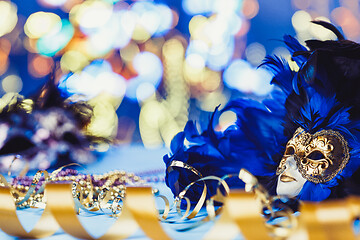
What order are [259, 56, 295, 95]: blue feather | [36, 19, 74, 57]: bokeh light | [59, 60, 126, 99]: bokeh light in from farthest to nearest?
[36, 19, 74, 57]: bokeh light < [59, 60, 126, 99]: bokeh light < [259, 56, 295, 95]: blue feather

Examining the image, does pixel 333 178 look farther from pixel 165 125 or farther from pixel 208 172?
pixel 165 125

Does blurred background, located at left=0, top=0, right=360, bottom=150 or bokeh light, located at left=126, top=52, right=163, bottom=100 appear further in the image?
bokeh light, located at left=126, top=52, right=163, bottom=100

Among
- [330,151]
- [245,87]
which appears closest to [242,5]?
[245,87]

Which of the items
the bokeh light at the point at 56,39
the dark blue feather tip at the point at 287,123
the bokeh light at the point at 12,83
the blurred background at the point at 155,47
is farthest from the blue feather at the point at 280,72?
the bokeh light at the point at 56,39

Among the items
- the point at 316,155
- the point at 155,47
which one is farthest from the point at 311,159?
the point at 155,47

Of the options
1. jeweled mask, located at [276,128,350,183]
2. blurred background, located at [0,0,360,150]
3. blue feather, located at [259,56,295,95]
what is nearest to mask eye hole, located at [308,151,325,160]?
jeweled mask, located at [276,128,350,183]

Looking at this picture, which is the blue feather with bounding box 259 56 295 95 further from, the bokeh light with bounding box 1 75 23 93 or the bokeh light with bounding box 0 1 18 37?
the bokeh light with bounding box 0 1 18 37

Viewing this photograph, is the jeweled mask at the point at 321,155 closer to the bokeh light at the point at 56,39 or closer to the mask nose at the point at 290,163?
the mask nose at the point at 290,163
